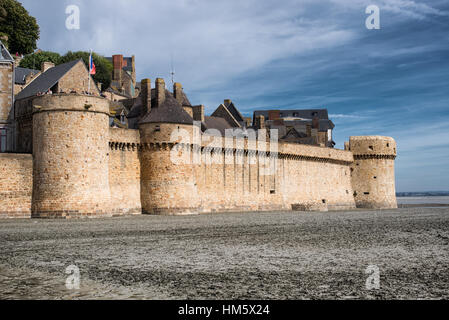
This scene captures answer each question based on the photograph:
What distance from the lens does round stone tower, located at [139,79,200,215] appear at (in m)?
31.5

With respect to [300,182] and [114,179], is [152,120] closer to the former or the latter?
[114,179]

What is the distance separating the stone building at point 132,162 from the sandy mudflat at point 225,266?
11.9 meters

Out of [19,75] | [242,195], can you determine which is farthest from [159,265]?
[19,75]

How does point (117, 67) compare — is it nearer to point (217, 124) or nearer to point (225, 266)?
point (217, 124)

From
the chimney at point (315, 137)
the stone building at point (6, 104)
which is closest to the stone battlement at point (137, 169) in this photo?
the stone building at point (6, 104)

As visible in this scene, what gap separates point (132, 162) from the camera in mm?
31859

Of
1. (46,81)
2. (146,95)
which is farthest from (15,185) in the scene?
(146,95)

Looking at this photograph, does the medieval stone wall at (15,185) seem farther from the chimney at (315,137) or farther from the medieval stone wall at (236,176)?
the chimney at (315,137)

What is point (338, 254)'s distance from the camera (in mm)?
11117

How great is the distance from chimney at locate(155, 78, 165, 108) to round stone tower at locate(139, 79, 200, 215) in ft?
1.64

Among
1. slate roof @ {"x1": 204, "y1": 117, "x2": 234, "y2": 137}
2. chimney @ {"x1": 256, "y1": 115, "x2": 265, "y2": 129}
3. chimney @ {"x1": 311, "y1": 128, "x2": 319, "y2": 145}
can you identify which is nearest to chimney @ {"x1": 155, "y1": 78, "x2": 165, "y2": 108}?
slate roof @ {"x1": 204, "y1": 117, "x2": 234, "y2": 137}

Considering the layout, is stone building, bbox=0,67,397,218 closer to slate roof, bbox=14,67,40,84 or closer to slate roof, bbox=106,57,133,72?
slate roof, bbox=14,67,40,84

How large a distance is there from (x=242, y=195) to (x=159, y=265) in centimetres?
2969
